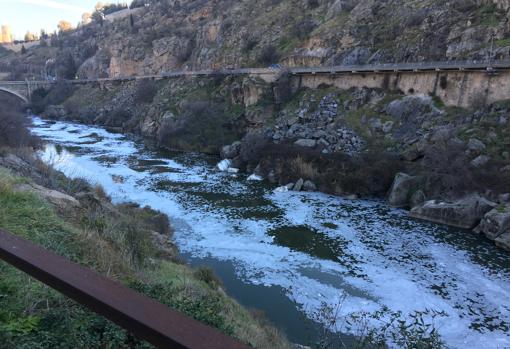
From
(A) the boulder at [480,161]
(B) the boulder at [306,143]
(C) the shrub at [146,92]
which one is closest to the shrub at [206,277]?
(A) the boulder at [480,161]

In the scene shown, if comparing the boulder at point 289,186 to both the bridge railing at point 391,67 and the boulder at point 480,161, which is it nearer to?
the boulder at point 480,161

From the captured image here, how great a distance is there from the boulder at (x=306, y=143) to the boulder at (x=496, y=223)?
16.3m

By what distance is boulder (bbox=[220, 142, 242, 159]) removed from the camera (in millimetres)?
41844

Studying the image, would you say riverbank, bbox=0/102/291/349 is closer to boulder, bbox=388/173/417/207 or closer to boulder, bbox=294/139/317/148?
boulder, bbox=388/173/417/207

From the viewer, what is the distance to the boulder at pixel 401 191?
27.5m

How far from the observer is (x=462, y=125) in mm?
31266

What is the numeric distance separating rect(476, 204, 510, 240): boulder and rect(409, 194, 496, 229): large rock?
2.31ft

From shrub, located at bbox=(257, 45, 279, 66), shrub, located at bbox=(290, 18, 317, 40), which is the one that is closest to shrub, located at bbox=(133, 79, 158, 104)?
shrub, located at bbox=(257, 45, 279, 66)

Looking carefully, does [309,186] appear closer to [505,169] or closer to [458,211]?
[458,211]

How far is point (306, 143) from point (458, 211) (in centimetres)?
1555

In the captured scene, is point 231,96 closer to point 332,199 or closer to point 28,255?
point 332,199

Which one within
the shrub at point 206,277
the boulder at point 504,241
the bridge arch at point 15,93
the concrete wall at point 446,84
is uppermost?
the concrete wall at point 446,84

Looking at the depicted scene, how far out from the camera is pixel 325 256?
1998 centimetres

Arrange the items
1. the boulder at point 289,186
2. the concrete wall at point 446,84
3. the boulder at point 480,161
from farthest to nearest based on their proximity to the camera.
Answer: the concrete wall at point 446,84
the boulder at point 289,186
the boulder at point 480,161
